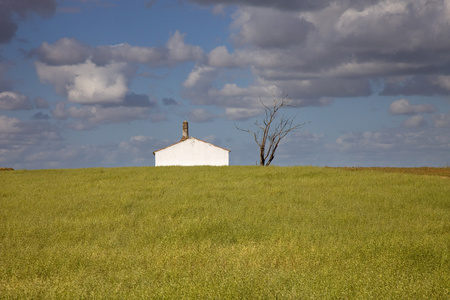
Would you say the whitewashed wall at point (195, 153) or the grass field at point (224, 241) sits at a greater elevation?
the whitewashed wall at point (195, 153)

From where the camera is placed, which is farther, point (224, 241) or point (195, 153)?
point (195, 153)

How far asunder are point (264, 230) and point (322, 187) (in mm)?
11197

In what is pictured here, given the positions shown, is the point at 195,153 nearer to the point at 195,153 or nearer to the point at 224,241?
the point at 195,153

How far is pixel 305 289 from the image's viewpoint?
5973mm

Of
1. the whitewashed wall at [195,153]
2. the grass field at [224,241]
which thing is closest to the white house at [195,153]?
the whitewashed wall at [195,153]

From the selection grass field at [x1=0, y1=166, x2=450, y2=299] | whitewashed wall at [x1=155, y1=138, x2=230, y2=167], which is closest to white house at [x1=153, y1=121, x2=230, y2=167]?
whitewashed wall at [x1=155, y1=138, x2=230, y2=167]

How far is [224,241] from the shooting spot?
1026 cm

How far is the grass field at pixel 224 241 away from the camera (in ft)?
20.6

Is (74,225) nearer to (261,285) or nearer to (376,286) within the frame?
(261,285)

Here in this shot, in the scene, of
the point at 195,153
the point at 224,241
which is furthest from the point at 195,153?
the point at 224,241

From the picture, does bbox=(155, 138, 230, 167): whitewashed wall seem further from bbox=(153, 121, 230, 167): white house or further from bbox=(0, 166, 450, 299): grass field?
bbox=(0, 166, 450, 299): grass field

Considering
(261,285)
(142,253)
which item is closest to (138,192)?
(142,253)

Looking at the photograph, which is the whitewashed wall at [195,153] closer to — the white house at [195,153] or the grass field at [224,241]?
the white house at [195,153]

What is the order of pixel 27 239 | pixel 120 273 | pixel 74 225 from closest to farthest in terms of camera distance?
pixel 120 273
pixel 27 239
pixel 74 225
